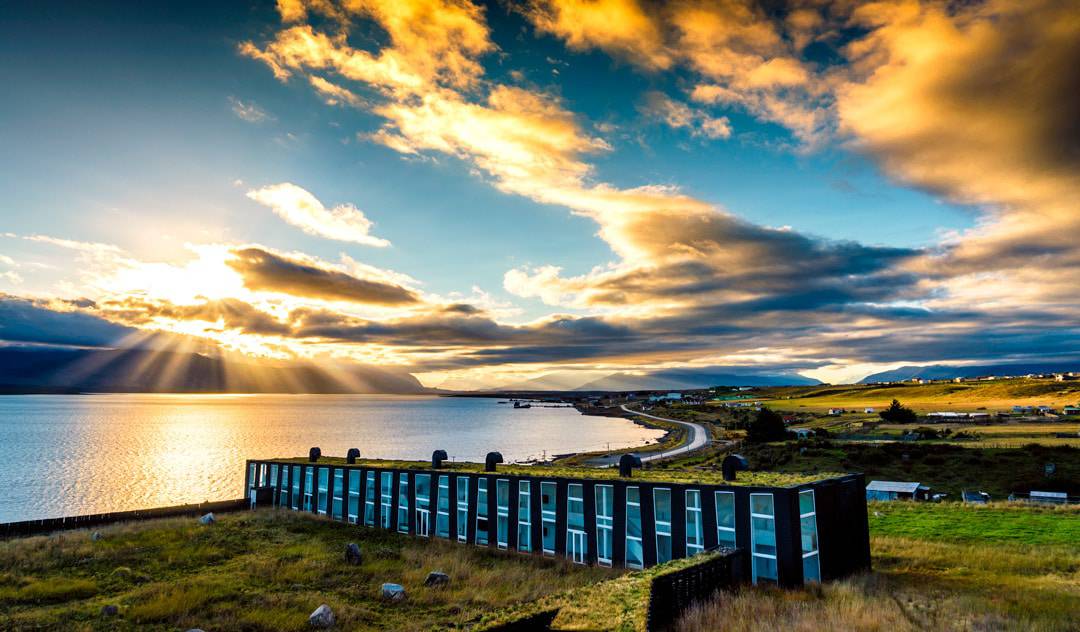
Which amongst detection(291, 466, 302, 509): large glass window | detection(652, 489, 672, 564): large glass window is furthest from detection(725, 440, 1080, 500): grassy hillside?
detection(291, 466, 302, 509): large glass window

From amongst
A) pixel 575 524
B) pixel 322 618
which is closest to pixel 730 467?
pixel 575 524

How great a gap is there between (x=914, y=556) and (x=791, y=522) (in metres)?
12.6

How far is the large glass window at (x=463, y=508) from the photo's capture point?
4006cm

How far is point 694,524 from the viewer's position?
96.3 feet

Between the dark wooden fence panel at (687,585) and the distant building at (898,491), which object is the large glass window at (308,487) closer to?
the dark wooden fence panel at (687,585)

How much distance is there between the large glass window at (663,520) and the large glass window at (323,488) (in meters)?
32.6

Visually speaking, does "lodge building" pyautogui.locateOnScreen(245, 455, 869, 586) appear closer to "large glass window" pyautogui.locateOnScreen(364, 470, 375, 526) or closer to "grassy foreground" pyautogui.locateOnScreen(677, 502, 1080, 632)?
"large glass window" pyautogui.locateOnScreen(364, 470, 375, 526)

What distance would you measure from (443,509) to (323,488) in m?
16.3

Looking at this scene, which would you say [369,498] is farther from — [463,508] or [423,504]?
[463,508]

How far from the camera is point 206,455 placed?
135 metres

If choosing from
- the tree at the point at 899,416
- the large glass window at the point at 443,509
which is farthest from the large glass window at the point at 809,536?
the tree at the point at 899,416

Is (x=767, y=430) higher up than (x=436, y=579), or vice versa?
(x=436, y=579)

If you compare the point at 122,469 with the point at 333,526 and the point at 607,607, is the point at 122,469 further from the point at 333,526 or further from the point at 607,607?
the point at 607,607

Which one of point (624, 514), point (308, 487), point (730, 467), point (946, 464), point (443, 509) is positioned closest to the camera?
point (730, 467)
